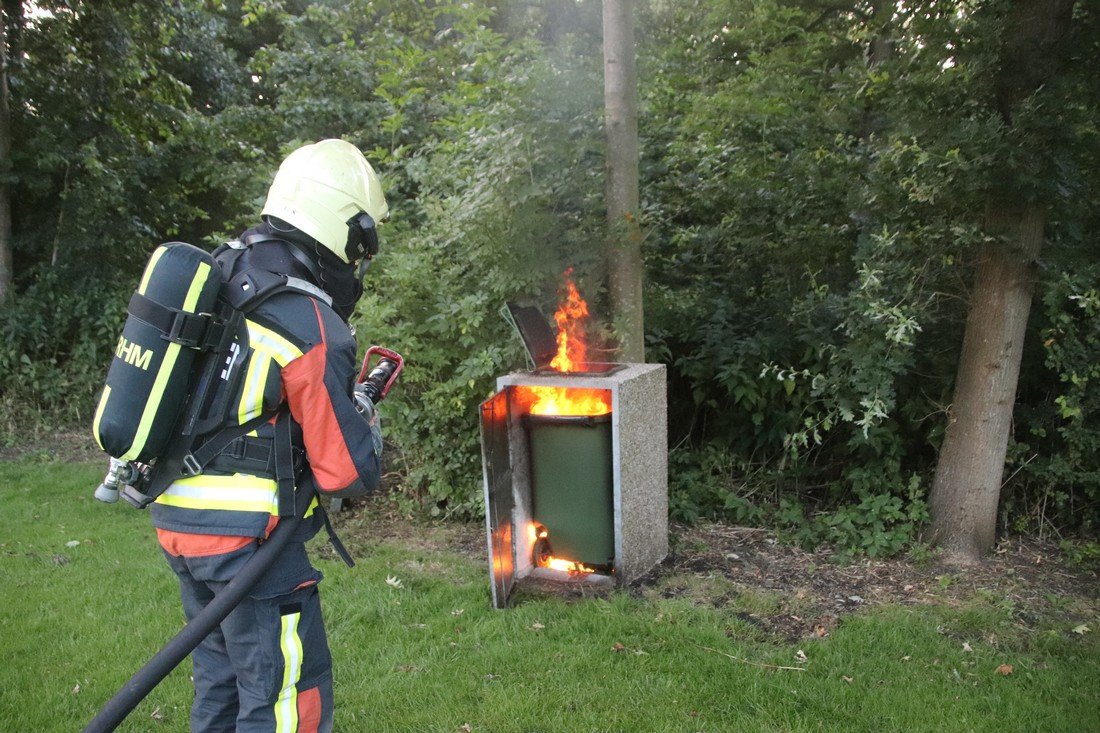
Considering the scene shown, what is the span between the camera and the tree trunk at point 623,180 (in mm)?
5090

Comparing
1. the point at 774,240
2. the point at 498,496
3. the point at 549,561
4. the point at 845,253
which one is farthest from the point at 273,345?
the point at 845,253

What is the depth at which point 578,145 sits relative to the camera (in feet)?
17.2

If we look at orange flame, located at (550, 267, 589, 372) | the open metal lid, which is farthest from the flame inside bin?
orange flame, located at (550, 267, 589, 372)

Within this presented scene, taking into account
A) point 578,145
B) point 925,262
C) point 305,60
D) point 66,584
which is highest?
point 305,60

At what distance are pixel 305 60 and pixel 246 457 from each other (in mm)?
10099

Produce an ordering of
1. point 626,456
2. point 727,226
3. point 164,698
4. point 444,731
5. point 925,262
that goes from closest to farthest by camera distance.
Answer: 1. point 444,731
2. point 164,698
3. point 626,456
4. point 925,262
5. point 727,226

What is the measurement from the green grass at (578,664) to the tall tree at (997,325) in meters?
0.80

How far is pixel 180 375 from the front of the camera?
7.80ft

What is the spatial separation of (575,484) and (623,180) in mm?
1974

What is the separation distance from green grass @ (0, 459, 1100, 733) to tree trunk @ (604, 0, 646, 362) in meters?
1.74

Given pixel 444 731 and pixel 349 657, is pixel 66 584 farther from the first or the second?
pixel 444 731

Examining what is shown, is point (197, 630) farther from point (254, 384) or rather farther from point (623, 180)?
point (623, 180)

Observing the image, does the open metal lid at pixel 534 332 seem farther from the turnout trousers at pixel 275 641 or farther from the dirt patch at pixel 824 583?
the turnout trousers at pixel 275 641

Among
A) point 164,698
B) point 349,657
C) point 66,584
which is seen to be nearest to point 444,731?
point 349,657
